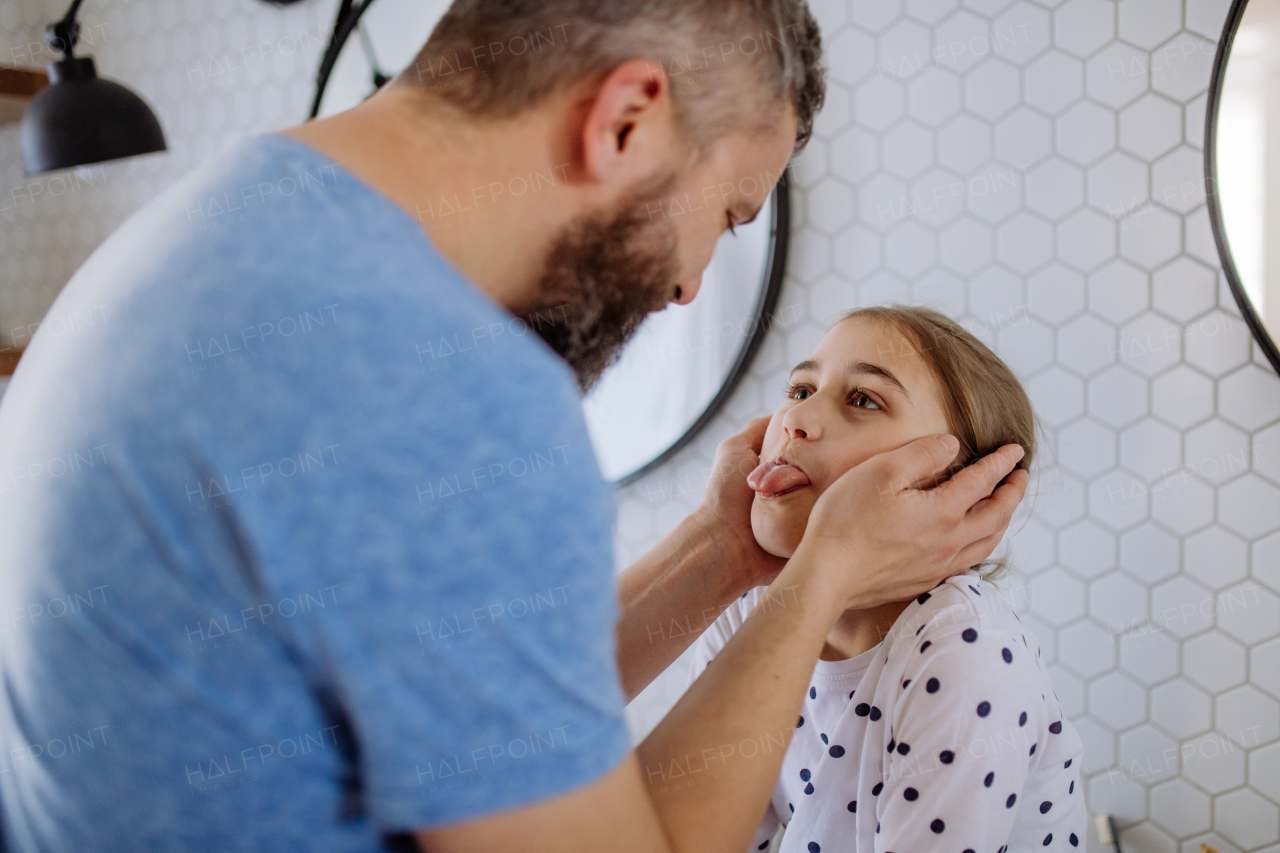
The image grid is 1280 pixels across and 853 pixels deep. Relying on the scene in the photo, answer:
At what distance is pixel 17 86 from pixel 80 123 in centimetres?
68

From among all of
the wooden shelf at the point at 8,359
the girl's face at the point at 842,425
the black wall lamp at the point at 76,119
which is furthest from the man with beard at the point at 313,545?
the wooden shelf at the point at 8,359

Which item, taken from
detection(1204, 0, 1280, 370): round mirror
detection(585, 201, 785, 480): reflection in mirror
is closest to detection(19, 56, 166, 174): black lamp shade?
detection(585, 201, 785, 480): reflection in mirror

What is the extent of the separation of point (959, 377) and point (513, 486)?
721mm

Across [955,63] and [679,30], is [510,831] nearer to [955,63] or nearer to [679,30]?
[679,30]

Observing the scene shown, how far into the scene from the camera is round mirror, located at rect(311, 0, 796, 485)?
1.24 m

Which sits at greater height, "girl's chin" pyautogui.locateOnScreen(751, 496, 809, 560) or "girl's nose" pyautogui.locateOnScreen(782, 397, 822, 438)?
"girl's nose" pyautogui.locateOnScreen(782, 397, 822, 438)

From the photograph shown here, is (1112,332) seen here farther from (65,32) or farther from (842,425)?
(65,32)

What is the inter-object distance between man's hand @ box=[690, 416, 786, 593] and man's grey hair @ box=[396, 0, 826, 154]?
0.49m

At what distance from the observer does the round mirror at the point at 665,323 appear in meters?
1.24

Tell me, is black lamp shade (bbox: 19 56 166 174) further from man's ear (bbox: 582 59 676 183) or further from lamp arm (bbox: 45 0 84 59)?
man's ear (bbox: 582 59 676 183)

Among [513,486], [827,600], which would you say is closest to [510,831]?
[513,486]

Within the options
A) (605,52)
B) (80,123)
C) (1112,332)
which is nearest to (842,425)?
(1112,332)

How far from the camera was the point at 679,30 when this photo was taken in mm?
580

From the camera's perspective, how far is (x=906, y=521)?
2.48 ft
